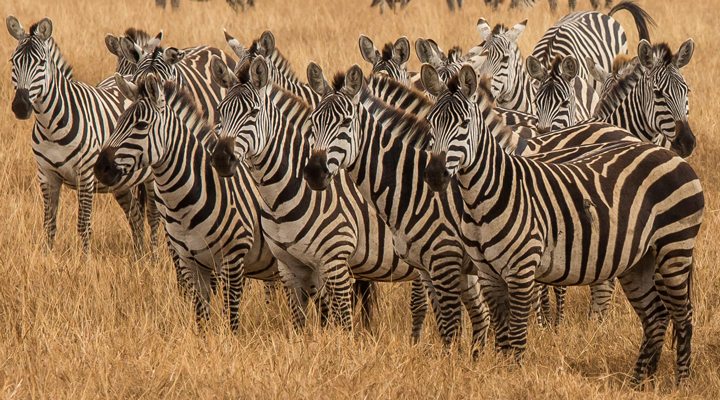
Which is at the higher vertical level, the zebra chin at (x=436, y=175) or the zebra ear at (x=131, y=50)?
the zebra ear at (x=131, y=50)

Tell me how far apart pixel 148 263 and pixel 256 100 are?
1.96 m

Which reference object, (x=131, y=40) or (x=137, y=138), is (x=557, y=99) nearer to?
(x=137, y=138)

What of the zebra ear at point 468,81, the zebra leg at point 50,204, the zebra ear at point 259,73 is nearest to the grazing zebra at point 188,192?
the zebra ear at point 259,73

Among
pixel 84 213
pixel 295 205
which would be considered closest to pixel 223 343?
pixel 295 205

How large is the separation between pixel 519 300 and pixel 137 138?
7.06 feet

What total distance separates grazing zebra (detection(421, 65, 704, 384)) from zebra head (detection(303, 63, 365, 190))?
0.37 m

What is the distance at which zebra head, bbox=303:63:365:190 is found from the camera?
5207 millimetres

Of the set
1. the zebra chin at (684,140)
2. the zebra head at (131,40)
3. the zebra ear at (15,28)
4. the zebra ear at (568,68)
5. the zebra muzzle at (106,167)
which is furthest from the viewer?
the zebra head at (131,40)

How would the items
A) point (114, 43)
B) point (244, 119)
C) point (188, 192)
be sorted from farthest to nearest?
point (114, 43)
point (188, 192)
point (244, 119)

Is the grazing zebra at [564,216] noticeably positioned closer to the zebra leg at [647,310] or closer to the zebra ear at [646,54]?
the zebra leg at [647,310]

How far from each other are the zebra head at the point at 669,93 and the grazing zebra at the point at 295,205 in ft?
7.44

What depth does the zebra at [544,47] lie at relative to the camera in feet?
30.8

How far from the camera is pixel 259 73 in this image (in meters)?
5.69

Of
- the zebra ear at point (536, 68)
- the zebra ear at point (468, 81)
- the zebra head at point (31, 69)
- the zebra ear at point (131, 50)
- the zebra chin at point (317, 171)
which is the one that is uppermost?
the zebra ear at point (131, 50)
